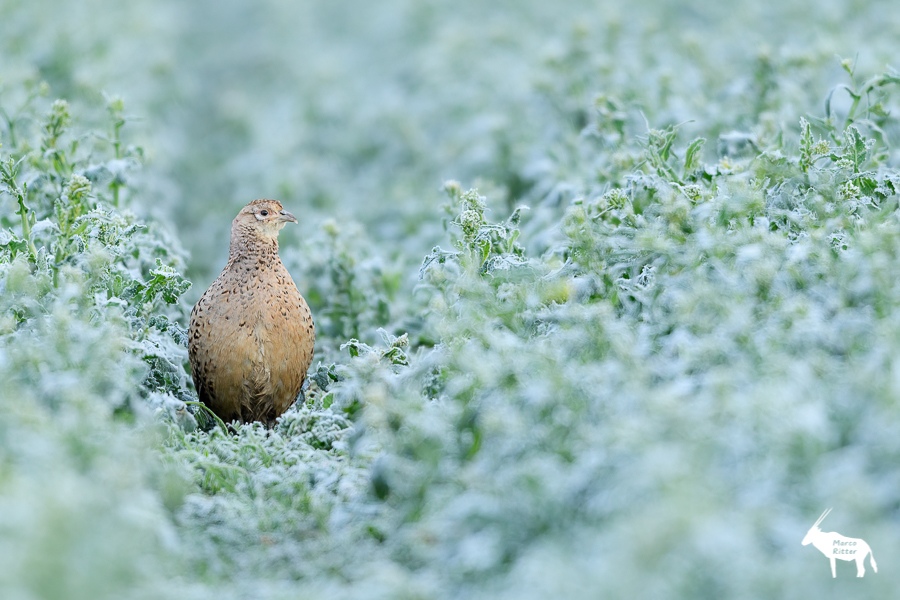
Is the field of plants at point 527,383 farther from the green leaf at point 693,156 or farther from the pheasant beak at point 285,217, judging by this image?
the pheasant beak at point 285,217

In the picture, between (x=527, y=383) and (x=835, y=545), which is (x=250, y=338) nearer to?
(x=527, y=383)

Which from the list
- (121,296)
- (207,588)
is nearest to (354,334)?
(121,296)

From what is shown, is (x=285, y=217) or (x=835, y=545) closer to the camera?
(x=835, y=545)

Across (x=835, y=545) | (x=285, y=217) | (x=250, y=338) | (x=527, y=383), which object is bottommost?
(x=835, y=545)

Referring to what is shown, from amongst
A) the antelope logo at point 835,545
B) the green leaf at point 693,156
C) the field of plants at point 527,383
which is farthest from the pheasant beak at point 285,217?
the antelope logo at point 835,545

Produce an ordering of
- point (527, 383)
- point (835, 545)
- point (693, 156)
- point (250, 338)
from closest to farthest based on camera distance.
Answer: point (835, 545), point (527, 383), point (250, 338), point (693, 156)

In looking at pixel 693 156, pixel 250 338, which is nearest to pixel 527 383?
pixel 250 338

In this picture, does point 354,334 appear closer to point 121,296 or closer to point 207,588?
point 121,296
